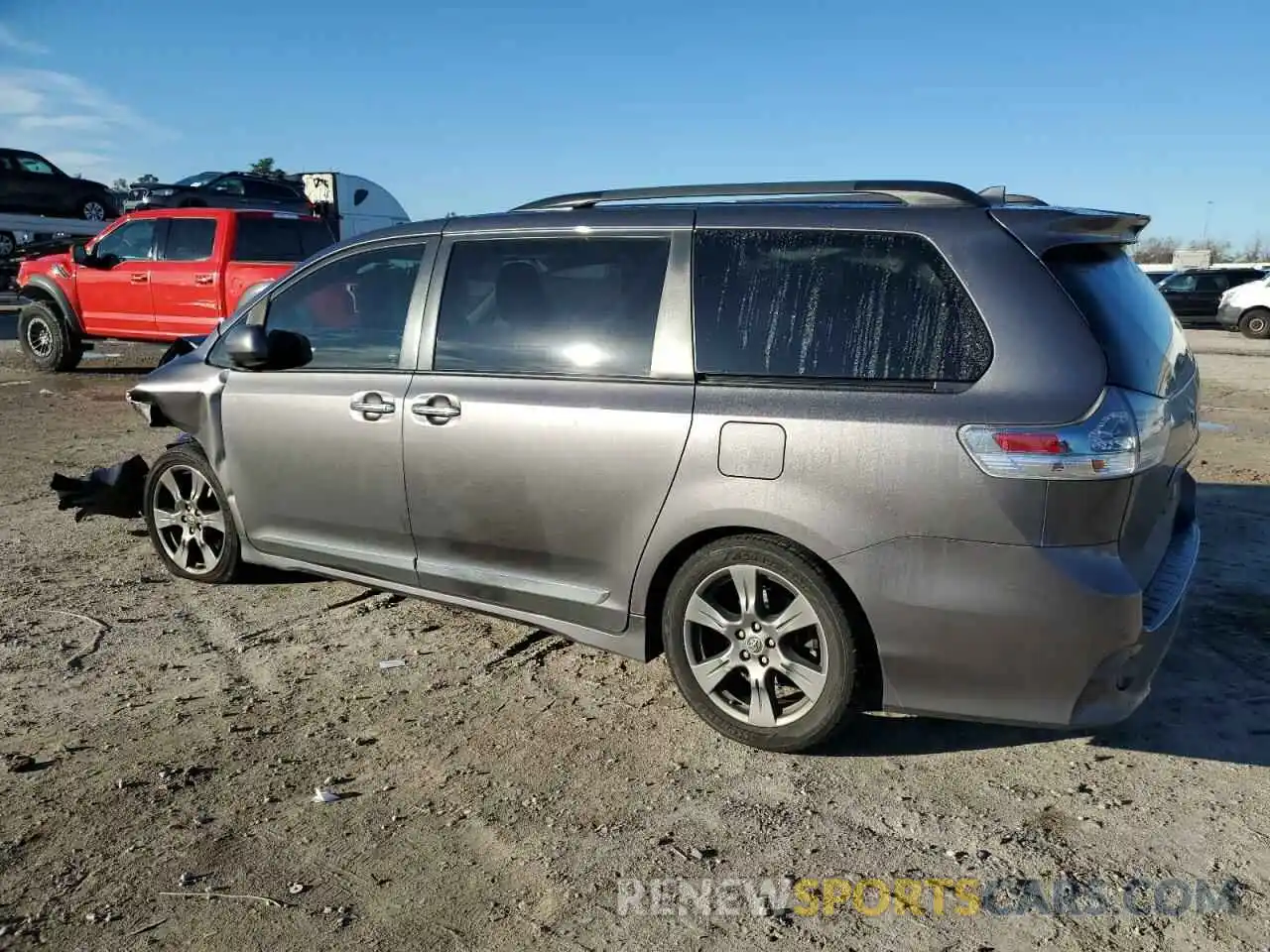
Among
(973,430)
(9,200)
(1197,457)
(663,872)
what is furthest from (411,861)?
(9,200)

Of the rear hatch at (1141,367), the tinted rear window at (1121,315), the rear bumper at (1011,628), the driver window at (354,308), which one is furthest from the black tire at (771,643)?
the driver window at (354,308)

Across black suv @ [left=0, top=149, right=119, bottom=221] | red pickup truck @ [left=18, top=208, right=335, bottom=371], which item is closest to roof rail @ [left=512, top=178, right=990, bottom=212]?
red pickup truck @ [left=18, top=208, right=335, bottom=371]

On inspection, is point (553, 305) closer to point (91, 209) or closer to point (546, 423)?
point (546, 423)

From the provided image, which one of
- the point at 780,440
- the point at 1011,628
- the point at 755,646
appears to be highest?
the point at 780,440

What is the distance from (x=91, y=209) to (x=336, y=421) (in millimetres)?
26110

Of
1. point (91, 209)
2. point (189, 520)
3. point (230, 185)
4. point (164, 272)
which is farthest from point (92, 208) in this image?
point (189, 520)

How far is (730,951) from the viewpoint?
260cm

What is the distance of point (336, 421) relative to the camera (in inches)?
173

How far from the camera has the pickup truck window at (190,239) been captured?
12.1 metres

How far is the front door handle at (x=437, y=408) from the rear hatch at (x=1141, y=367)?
2.14m

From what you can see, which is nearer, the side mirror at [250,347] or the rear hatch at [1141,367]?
the rear hatch at [1141,367]

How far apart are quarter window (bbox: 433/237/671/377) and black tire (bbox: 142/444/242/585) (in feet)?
5.35

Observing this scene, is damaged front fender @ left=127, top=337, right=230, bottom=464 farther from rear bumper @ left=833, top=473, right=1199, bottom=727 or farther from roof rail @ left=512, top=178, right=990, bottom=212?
rear bumper @ left=833, top=473, right=1199, bottom=727

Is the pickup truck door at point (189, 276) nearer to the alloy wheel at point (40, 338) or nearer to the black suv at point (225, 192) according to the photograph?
the alloy wheel at point (40, 338)
